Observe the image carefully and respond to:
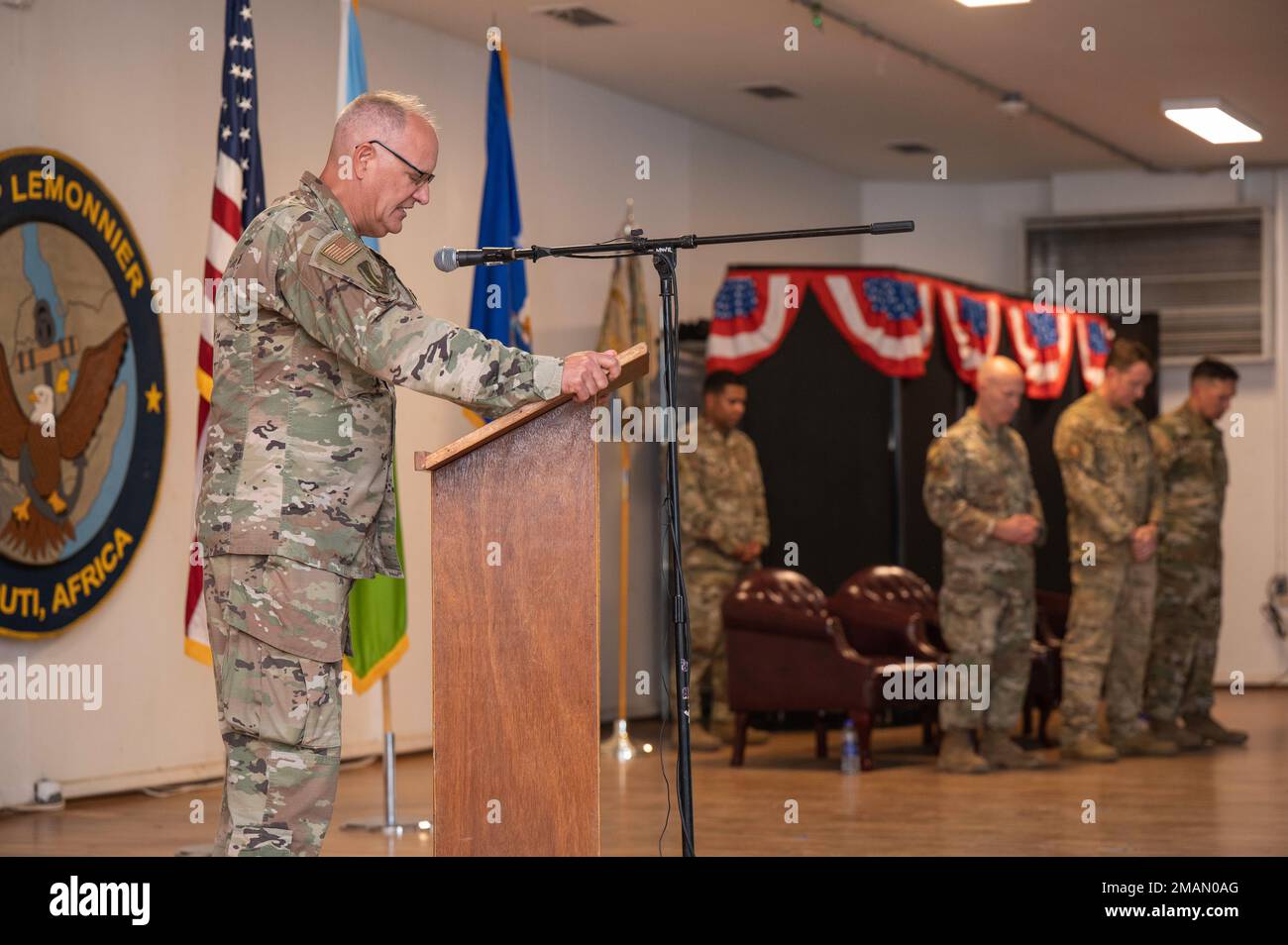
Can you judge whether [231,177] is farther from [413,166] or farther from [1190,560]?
[1190,560]

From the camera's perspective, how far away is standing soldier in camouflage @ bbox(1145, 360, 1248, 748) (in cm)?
838

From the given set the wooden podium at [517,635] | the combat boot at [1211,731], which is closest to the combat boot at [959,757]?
the combat boot at [1211,731]

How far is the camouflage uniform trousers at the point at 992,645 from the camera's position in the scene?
7348mm

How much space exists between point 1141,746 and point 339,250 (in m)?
6.13

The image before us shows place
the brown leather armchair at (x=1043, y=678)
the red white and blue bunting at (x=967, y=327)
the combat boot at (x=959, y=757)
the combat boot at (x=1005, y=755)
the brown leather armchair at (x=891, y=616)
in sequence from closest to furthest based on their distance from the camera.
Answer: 1. the combat boot at (x=959, y=757)
2. the combat boot at (x=1005, y=755)
3. the brown leather armchair at (x=891, y=616)
4. the brown leather armchair at (x=1043, y=678)
5. the red white and blue bunting at (x=967, y=327)

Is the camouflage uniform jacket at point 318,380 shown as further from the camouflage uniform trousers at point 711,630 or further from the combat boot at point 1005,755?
the camouflage uniform trousers at point 711,630

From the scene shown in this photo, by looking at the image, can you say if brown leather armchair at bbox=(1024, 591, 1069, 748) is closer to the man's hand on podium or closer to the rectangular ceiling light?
the rectangular ceiling light

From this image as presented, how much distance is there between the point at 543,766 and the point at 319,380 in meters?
0.75

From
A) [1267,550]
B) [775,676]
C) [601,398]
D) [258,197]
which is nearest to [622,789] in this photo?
[775,676]

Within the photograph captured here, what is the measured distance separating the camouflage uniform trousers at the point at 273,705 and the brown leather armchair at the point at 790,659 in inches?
194
